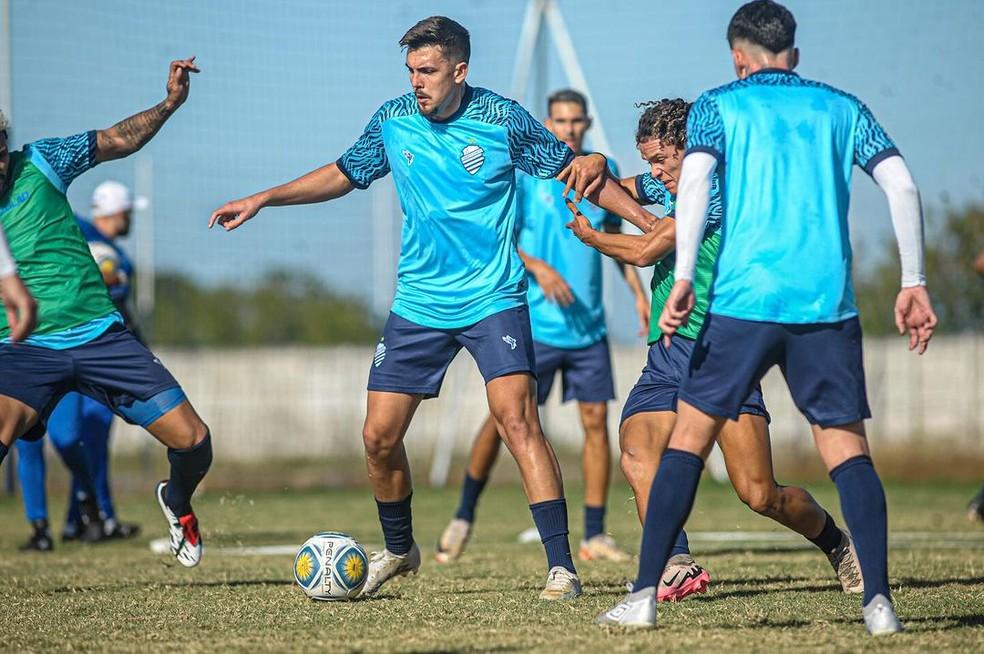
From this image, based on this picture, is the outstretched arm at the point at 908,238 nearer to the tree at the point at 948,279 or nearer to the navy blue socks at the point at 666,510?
the navy blue socks at the point at 666,510

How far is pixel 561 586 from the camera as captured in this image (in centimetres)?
609

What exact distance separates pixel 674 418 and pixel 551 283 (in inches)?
116

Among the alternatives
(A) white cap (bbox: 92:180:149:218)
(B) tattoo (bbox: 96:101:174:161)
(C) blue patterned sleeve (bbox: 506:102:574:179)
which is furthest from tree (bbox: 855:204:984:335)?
(B) tattoo (bbox: 96:101:174:161)

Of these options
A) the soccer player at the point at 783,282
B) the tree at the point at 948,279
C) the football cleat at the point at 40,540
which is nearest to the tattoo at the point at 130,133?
the soccer player at the point at 783,282

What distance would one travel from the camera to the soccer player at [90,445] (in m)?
10.1

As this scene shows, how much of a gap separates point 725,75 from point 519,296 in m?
9.10

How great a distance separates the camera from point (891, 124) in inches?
643

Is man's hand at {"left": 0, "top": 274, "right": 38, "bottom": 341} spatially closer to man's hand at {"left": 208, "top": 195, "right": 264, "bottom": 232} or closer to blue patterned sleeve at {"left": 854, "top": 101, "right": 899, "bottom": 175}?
man's hand at {"left": 208, "top": 195, "right": 264, "bottom": 232}

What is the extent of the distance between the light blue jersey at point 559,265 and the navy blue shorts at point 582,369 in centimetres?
5

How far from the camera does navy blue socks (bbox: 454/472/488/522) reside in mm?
9198

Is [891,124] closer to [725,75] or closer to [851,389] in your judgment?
[725,75]

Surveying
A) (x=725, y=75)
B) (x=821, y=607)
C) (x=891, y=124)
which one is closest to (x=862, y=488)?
(x=821, y=607)

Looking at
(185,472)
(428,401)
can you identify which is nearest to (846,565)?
(185,472)

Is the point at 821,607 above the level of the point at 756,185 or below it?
below
